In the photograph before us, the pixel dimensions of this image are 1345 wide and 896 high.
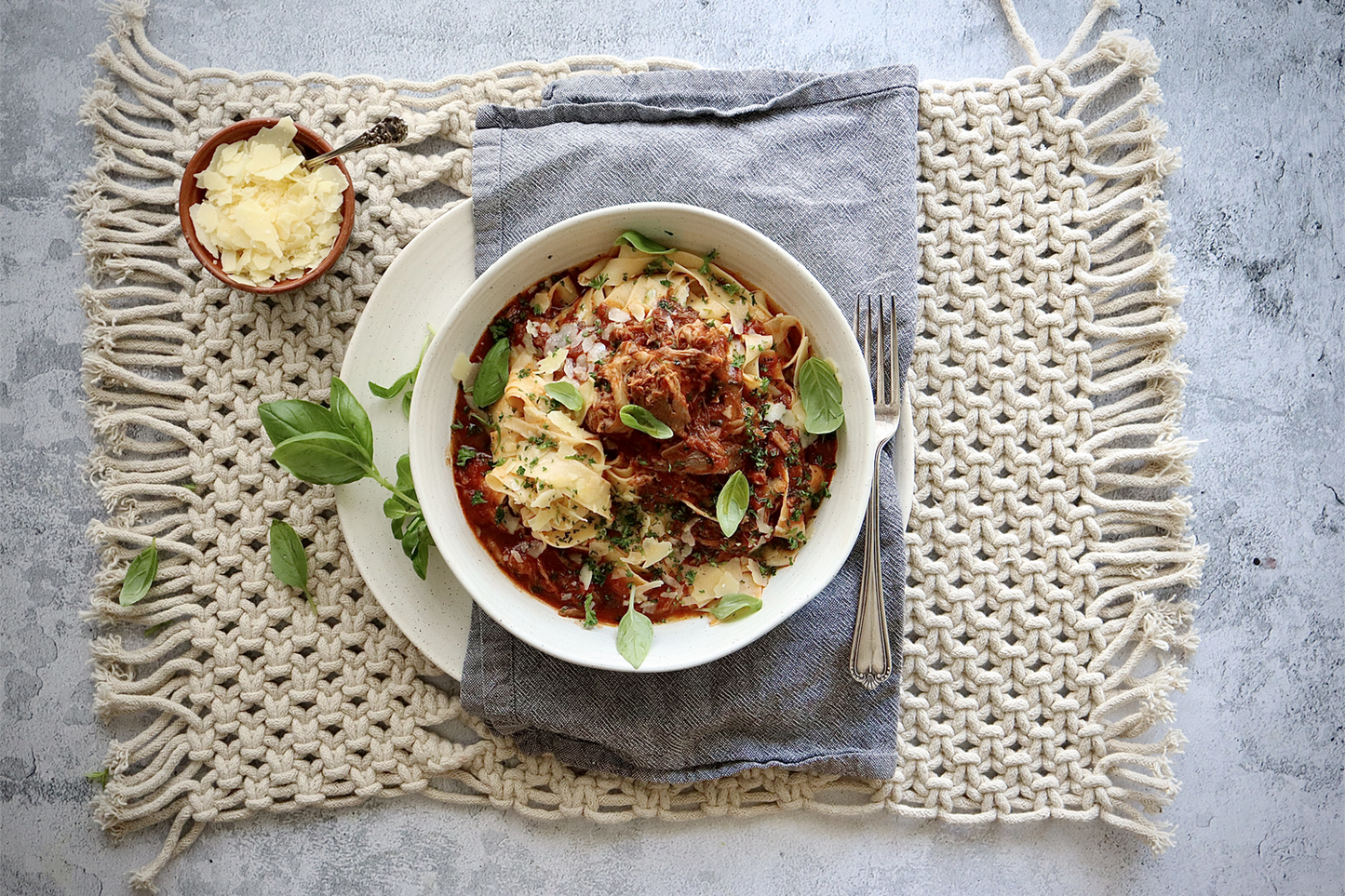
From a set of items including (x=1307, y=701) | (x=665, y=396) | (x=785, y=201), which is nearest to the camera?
(x=665, y=396)

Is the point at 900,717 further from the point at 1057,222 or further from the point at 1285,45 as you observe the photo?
the point at 1285,45

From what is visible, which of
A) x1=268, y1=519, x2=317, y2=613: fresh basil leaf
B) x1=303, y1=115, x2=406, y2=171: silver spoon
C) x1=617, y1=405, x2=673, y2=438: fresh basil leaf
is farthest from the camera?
x1=268, y1=519, x2=317, y2=613: fresh basil leaf

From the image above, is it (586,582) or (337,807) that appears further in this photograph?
(337,807)

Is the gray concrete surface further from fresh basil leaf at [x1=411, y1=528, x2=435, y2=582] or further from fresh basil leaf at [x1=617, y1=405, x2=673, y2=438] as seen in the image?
fresh basil leaf at [x1=617, y1=405, x2=673, y2=438]

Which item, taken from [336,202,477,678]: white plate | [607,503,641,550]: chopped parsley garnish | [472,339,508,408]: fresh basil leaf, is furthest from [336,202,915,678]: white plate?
[607,503,641,550]: chopped parsley garnish

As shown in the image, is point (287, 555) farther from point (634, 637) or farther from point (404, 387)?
point (634, 637)

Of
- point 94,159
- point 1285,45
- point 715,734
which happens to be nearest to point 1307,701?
point 715,734

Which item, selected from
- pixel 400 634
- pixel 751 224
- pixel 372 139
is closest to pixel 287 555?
pixel 400 634

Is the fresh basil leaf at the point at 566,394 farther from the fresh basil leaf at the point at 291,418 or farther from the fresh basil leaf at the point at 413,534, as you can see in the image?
the fresh basil leaf at the point at 291,418
